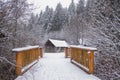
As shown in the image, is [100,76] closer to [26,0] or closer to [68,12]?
[26,0]

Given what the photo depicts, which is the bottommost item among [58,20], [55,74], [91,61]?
[55,74]

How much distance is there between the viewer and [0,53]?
5508 mm

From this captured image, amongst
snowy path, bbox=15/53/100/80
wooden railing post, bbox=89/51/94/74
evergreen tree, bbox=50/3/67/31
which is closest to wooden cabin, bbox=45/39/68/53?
evergreen tree, bbox=50/3/67/31

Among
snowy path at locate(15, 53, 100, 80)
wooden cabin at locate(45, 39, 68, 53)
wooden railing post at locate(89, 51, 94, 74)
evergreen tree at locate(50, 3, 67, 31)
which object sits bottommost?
wooden cabin at locate(45, 39, 68, 53)

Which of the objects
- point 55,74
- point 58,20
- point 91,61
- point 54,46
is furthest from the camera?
point 58,20

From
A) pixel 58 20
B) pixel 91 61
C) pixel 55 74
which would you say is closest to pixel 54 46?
pixel 58 20

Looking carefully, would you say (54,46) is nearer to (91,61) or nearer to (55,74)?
(55,74)

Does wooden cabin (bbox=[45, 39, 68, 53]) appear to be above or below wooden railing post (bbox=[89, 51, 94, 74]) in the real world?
below

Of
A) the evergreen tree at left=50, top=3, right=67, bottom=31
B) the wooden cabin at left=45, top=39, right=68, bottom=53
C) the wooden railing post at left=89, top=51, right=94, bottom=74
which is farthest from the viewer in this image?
the evergreen tree at left=50, top=3, right=67, bottom=31

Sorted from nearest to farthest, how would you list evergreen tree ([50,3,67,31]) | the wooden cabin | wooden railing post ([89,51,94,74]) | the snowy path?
the snowy path → wooden railing post ([89,51,94,74]) → the wooden cabin → evergreen tree ([50,3,67,31])

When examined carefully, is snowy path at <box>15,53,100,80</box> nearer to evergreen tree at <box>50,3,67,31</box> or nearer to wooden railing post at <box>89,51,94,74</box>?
wooden railing post at <box>89,51,94,74</box>

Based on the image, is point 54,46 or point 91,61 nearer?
point 91,61

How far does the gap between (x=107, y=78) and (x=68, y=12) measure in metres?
46.9

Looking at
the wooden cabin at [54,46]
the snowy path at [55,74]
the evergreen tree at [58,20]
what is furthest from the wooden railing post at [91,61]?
the evergreen tree at [58,20]
